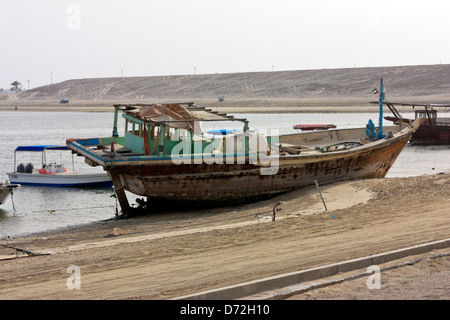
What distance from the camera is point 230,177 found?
17.4 m

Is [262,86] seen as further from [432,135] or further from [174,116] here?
[174,116]

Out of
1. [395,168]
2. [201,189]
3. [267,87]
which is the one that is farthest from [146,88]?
[201,189]

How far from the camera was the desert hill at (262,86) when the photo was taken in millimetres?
120312

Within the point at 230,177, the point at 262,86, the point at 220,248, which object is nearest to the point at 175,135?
the point at 230,177

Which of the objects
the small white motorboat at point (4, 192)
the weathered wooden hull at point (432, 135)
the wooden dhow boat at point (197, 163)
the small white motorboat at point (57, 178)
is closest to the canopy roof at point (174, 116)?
the wooden dhow boat at point (197, 163)

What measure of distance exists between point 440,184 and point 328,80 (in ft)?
416

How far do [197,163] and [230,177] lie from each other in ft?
4.01

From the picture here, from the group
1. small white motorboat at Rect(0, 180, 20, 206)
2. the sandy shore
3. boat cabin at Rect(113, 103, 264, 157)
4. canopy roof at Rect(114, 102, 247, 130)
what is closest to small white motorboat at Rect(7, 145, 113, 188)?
small white motorboat at Rect(0, 180, 20, 206)

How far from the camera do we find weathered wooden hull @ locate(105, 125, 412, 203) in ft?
54.9

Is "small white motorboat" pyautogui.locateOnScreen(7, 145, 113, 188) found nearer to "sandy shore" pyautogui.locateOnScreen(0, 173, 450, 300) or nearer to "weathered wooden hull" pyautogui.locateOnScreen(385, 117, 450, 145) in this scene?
"sandy shore" pyautogui.locateOnScreen(0, 173, 450, 300)

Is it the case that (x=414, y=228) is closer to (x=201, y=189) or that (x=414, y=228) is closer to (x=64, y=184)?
(x=201, y=189)

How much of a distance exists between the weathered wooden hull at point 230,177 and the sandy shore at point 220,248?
1.38 meters

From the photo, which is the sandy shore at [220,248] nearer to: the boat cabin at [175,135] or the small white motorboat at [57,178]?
the boat cabin at [175,135]

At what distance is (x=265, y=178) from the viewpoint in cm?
1786
